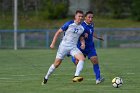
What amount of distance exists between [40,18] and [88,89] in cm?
4130

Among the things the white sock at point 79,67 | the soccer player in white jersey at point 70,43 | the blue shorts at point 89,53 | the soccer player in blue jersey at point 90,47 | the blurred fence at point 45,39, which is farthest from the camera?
the blurred fence at point 45,39

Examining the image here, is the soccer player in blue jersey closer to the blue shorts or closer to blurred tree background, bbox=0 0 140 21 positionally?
the blue shorts

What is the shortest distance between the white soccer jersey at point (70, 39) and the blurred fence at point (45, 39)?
27.9 metres

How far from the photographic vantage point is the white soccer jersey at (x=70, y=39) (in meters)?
15.1

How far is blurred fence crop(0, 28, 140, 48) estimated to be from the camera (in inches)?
1721

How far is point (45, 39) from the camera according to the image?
145 ft

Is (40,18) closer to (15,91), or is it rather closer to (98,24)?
(98,24)

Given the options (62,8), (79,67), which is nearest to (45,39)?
(62,8)

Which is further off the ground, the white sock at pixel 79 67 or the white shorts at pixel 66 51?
the white shorts at pixel 66 51

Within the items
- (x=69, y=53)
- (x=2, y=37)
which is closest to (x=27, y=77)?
(x=69, y=53)

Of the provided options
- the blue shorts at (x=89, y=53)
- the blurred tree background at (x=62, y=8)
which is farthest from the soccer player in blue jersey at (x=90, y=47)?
the blurred tree background at (x=62, y=8)

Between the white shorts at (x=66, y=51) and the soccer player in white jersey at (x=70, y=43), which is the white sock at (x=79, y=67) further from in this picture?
the white shorts at (x=66, y=51)

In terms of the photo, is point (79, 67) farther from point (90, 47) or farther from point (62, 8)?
point (62, 8)

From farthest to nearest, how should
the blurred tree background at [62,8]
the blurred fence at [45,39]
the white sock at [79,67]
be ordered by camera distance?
1. the blurred tree background at [62,8]
2. the blurred fence at [45,39]
3. the white sock at [79,67]
